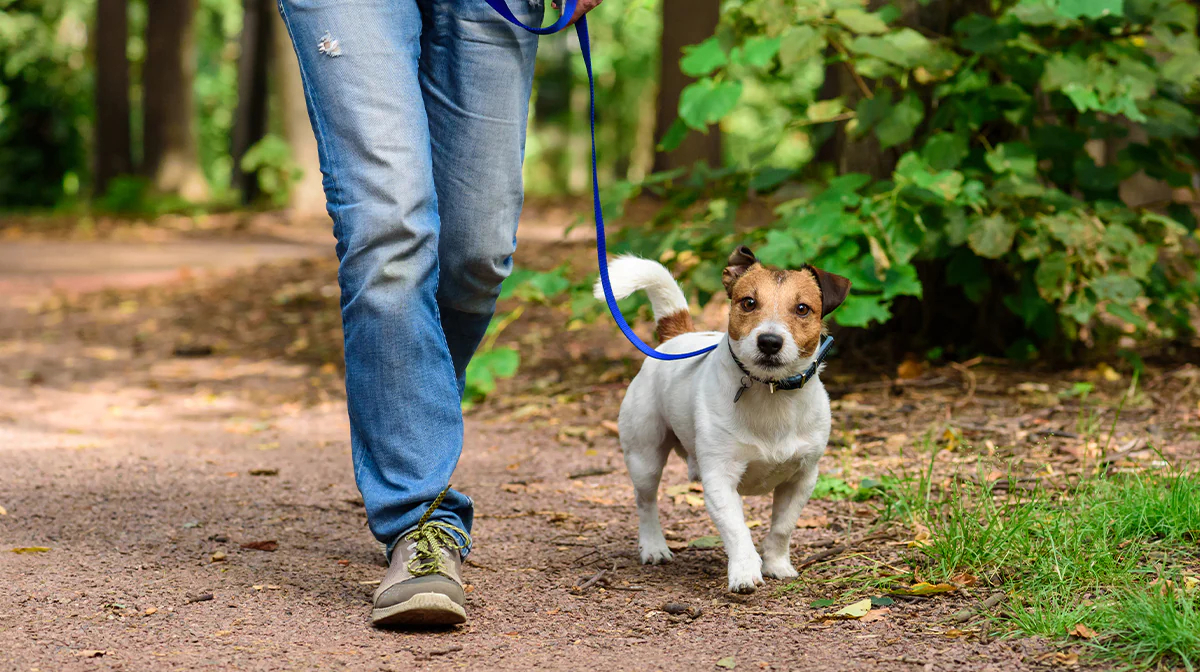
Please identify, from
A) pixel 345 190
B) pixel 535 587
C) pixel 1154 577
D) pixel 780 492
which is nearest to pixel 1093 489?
pixel 1154 577

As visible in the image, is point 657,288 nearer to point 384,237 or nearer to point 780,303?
point 780,303

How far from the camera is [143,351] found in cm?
920

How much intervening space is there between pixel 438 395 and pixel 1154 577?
1957mm

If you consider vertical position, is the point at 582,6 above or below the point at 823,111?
above

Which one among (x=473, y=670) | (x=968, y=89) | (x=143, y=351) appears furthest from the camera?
(x=143, y=351)

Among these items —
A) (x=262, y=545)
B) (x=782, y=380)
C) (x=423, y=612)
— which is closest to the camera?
(x=423, y=612)

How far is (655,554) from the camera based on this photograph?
370 centimetres

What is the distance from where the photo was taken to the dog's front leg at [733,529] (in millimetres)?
3223

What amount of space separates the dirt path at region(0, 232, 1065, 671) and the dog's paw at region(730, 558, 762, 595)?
6 cm

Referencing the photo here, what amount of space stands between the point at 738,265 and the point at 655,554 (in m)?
0.94

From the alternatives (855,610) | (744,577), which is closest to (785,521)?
(744,577)

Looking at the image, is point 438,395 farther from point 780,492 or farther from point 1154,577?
point 1154,577

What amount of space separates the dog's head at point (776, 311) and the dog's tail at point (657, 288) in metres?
0.29

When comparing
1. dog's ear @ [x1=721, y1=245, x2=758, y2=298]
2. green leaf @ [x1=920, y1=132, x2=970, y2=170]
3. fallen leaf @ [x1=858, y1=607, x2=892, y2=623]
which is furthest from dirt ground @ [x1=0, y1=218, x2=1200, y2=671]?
green leaf @ [x1=920, y1=132, x2=970, y2=170]
